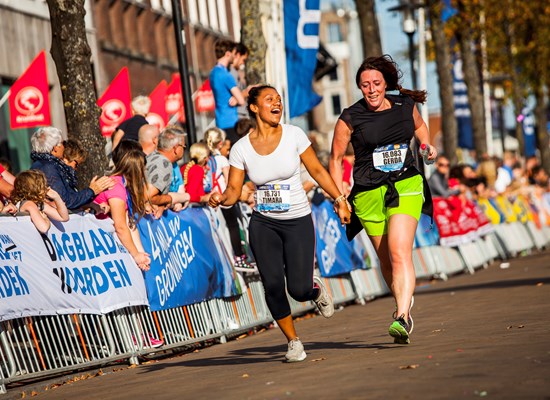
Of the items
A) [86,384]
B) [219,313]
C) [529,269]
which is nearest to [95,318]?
[86,384]

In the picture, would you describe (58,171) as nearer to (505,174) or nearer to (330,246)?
(330,246)

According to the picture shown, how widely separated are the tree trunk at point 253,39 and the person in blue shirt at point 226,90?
4779 mm

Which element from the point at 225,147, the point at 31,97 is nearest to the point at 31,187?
the point at 225,147

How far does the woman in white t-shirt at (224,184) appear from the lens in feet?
54.9

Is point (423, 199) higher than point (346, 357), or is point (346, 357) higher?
point (423, 199)

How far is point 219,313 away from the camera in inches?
631

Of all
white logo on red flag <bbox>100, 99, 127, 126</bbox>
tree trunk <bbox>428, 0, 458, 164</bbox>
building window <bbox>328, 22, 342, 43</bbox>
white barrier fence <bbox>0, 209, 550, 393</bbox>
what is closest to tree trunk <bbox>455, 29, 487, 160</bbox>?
tree trunk <bbox>428, 0, 458, 164</bbox>

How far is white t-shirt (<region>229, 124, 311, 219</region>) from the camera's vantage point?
37.8 feet

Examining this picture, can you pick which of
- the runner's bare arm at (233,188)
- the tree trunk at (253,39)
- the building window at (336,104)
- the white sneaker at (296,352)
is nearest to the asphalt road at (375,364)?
the white sneaker at (296,352)

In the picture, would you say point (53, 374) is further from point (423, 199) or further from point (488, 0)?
point (488, 0)

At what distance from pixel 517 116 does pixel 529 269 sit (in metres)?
34.4

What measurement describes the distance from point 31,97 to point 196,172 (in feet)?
25.8

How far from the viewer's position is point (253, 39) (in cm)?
2395

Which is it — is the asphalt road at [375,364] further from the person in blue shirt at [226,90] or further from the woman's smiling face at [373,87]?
the person in blue shirt at [226,90]
